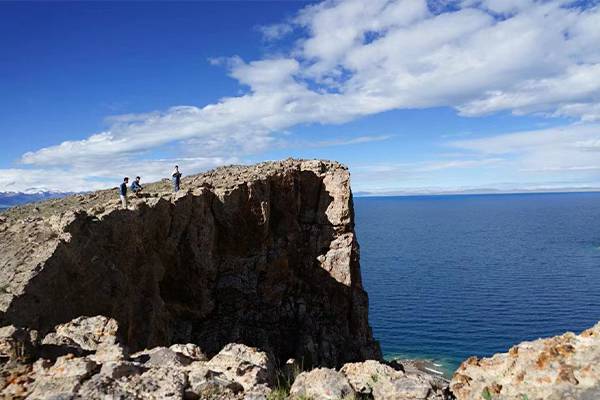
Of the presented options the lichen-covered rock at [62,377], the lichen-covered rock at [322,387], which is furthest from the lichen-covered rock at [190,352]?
the lichen-covered rock at [322,387]

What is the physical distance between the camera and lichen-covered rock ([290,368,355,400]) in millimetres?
11023

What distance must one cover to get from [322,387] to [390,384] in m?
1.80

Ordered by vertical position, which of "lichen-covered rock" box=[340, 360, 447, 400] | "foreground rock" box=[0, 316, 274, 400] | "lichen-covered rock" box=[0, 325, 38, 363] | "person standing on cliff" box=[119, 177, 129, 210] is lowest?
"lichen-covered rock" box=[340, 360, 447, 400]

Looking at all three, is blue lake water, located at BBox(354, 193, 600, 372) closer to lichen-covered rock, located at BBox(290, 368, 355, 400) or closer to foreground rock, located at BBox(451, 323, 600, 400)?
foreground rock, located at BBox(451, 323, 600, 400)

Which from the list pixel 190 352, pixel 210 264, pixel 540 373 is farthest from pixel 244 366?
pixel 210 264

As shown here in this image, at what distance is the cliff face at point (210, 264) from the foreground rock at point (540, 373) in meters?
→ 16.3

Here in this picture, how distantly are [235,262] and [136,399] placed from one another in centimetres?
3201

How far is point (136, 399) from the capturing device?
386 inches

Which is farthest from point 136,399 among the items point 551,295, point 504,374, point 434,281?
point 434,281

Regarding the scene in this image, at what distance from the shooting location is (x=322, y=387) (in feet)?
37.2

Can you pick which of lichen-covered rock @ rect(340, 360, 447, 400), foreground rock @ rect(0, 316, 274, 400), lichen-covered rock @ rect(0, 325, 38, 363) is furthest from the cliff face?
lichen-covered rock @ rect(340, 360, 447, 400)

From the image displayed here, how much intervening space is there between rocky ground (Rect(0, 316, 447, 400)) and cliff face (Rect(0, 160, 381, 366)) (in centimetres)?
655

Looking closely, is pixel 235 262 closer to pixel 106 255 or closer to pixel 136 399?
pixel 106 255

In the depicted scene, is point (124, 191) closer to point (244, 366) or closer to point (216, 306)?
point (216, 306)
